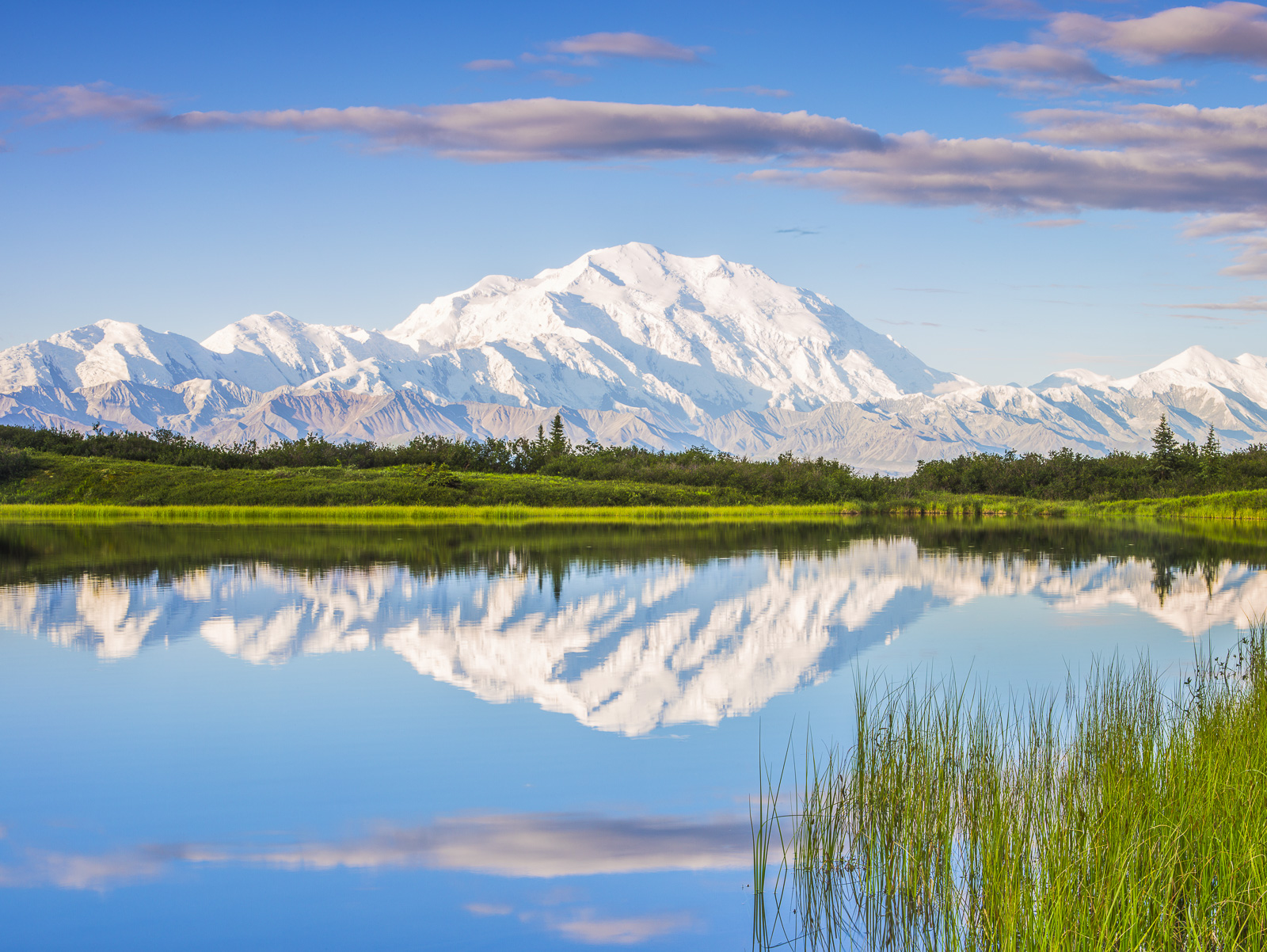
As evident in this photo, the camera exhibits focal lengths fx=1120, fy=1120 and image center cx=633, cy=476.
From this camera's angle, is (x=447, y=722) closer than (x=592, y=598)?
Yes

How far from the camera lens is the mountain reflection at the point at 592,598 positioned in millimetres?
16172

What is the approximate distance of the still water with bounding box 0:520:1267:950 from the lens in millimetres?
8000

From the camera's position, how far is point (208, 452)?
100 metres

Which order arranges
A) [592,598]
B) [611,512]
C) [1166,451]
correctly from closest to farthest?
1. [592,598]
2. [611,512]
3. [1166,451]

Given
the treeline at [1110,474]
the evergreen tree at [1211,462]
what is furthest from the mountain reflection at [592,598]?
the evergreen tree at [1211,462]

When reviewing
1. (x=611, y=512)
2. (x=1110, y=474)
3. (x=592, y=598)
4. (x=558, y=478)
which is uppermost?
(x=1110, y=474)

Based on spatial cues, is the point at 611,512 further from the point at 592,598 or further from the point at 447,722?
the point at 447,722

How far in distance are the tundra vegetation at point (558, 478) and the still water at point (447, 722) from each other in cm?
4915

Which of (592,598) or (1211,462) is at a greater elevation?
(1211,462)

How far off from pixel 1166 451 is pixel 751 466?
35.6 m

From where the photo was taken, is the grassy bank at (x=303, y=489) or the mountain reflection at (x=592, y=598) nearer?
the mountain reflection at (x=592, y=598)

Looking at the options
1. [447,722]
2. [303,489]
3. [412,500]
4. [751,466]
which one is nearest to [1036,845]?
[447,722]

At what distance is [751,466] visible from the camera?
323 ft

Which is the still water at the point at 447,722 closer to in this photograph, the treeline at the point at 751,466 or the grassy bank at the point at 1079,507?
the grassy bank at the point at 1079,507
